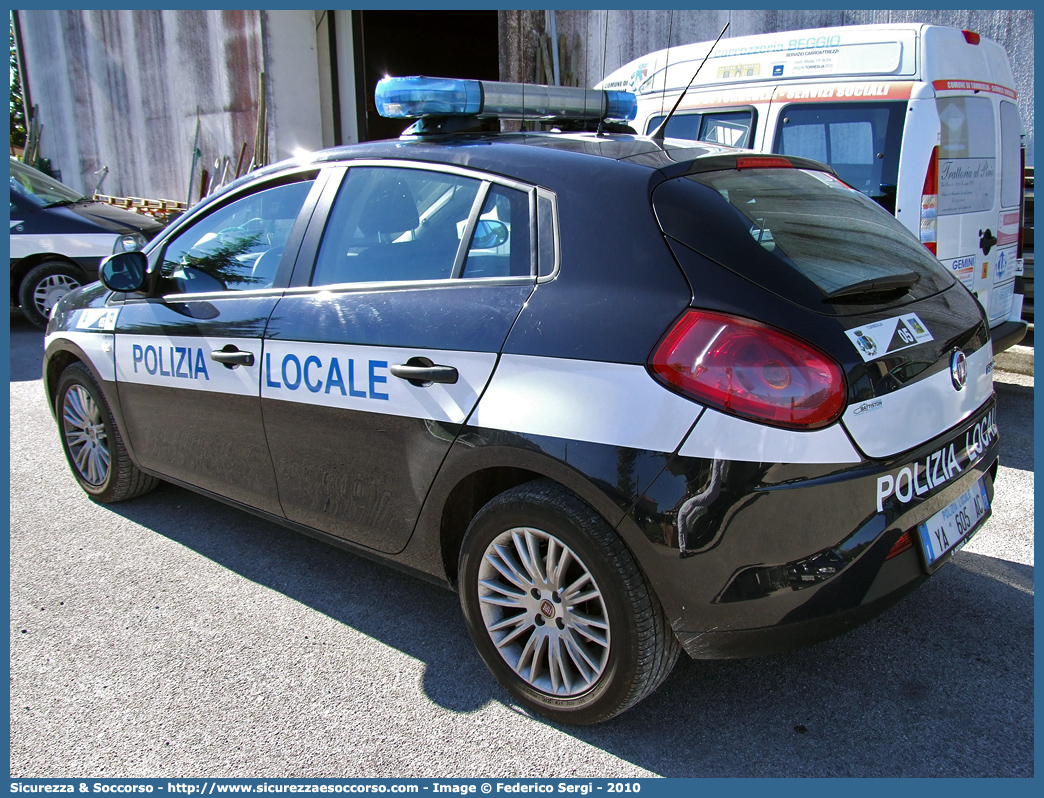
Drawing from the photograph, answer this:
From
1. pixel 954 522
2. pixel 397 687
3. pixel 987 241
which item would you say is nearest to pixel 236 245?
pixel 397 687

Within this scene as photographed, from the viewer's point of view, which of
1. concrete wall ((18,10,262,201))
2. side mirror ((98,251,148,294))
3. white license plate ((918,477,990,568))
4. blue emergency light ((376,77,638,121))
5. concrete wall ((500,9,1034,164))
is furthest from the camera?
concrete wall ((18,10,262,201))

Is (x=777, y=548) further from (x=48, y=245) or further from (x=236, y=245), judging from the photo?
(x=48, y=245)

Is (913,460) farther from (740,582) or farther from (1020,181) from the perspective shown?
(1020,181)

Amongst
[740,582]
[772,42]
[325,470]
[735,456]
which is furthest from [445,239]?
[772,42]

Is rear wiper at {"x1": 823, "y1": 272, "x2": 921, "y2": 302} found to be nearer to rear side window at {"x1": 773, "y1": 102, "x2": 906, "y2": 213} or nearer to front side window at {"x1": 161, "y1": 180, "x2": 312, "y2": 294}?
front side window at {"x1": 161, "y1": 180, "x2": 312, "y2": 294}

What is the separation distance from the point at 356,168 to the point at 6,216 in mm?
7498

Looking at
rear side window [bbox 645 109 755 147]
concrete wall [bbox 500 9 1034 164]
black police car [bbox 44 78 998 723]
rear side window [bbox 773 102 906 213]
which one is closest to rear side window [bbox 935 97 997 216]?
rear side window [bbox 773 102 906 213]

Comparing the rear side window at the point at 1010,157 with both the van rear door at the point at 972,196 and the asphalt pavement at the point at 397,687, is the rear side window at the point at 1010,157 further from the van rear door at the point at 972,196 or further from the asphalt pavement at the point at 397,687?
the asphalt pavement at the point at 397,687

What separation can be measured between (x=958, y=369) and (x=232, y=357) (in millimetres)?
2428

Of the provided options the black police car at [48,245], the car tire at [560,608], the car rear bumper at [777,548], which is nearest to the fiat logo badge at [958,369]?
the car rear bumper at [777,548]

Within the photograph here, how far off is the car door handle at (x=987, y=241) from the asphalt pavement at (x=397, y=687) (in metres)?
2.45

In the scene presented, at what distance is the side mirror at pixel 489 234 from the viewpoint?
8.05ft

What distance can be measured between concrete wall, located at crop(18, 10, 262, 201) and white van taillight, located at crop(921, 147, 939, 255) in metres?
12.1

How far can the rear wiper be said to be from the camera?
2.11m
